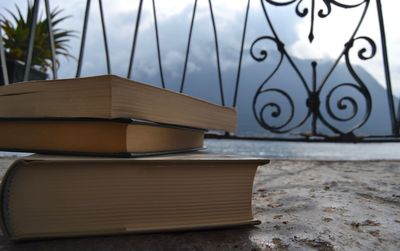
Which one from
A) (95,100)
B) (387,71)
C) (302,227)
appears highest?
(387,71)

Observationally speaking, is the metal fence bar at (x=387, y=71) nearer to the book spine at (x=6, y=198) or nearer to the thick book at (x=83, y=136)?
the thick book at (x=83, y=136)

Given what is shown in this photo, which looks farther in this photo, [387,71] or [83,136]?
[387,71]

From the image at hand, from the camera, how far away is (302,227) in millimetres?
347

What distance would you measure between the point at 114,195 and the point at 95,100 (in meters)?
0.08

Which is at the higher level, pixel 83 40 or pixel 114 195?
pixel 83 40

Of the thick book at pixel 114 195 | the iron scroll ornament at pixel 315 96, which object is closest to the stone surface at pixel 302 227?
the thick book at pixel 114 195

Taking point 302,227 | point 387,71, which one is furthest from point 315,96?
point 302,227

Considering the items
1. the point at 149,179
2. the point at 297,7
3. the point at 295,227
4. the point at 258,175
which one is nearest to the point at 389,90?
the point at 297,7

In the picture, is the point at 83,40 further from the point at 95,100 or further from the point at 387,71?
the point at 387,71

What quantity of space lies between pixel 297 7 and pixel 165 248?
2.54 ft

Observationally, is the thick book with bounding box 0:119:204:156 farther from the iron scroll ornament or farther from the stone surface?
the iron scroll ornament

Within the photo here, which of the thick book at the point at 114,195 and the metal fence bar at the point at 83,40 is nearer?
the thick book at the point at 114,195

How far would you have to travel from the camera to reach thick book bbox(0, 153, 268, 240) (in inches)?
10.4

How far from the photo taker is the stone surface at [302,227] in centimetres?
28
